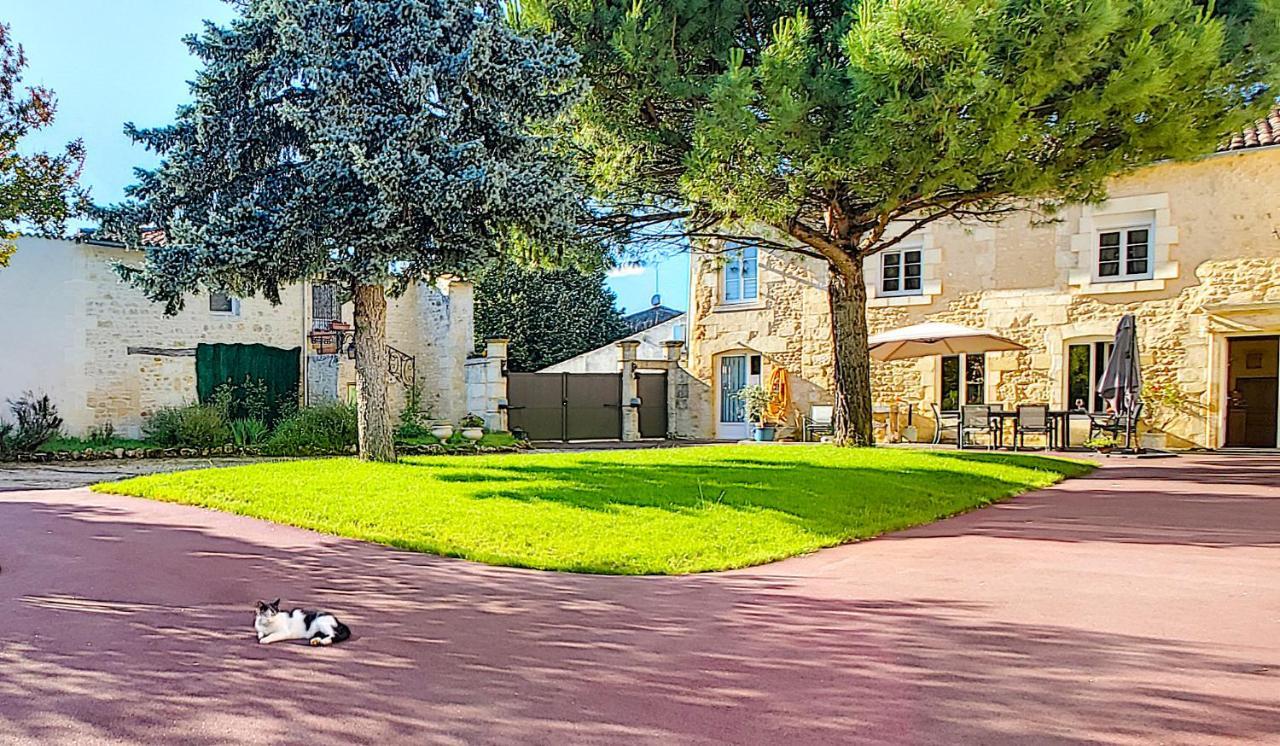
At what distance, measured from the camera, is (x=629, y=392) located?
22.0 m

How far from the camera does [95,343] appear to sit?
1703cm

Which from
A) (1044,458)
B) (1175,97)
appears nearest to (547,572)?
(1175,97)

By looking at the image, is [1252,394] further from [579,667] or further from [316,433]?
[579,667]

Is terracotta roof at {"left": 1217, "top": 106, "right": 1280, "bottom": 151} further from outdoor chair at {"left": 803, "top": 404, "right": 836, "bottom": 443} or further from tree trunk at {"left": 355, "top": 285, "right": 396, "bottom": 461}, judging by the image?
tree trunk at {"left": 355, "top": 285, "right": 396, "bottom": 461}

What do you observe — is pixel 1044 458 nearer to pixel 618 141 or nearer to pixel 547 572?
pixel 618 141

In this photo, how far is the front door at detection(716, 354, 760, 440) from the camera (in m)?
21.5

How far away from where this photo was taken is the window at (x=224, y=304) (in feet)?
60.8

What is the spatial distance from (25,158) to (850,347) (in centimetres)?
938

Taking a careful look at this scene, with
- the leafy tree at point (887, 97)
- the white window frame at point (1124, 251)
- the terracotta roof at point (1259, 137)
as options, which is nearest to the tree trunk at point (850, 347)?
the leafy tree at point (887, 97)

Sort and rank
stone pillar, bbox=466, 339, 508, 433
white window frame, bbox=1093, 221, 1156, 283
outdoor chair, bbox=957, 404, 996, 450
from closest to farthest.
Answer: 1. outdoor chair, bbox=957, 404, 996, 450
2. white window frame, bbox=1093, 221, 1156, 283
3. stone pillar, bbox=466, 339, 508, 433

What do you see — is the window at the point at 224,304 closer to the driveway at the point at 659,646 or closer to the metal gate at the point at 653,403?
the metal gate at the point at 653,403

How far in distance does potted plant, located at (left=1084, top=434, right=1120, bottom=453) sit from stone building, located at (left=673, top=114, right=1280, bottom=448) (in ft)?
2.64

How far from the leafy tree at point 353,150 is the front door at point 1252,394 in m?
14.3

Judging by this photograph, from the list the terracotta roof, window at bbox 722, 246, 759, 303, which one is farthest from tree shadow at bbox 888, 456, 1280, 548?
window at bbox 722, 246, 759, 303
